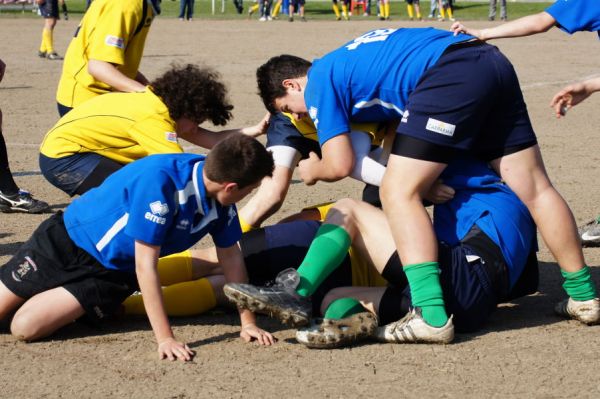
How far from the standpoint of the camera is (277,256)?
5.11m

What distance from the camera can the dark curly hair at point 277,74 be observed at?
17.7 ft

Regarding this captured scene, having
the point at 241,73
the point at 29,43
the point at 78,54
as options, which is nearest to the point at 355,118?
the point at 78,54

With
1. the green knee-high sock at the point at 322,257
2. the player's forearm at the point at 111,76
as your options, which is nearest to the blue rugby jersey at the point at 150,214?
the green knee-high sock at the point at 322,257

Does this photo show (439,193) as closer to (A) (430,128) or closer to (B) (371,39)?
(A) (430,128)

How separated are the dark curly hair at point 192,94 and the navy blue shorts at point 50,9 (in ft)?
42.7

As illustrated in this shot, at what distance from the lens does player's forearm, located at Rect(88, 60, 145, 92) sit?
21.6 ft

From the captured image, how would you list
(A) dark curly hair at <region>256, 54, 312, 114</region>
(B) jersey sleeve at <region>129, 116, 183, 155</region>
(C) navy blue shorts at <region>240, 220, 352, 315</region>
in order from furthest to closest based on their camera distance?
(B) jersey sleeve at <region>129, 116, 183, 155</region> → (A) dark curly hair at <region>256, 54, 312, 114</region> → (C) navy blue shorts at <region>240, 220, 352, 315</region>

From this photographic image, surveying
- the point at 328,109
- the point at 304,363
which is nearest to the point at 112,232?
the point at 304,363

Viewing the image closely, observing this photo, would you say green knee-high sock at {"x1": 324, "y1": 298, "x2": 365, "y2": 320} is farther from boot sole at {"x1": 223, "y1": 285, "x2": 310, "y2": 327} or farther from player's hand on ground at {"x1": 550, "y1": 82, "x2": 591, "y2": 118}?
player's hand on ground at {"x1": 550, "y1": 82, "x2": 591, "y2": 118}

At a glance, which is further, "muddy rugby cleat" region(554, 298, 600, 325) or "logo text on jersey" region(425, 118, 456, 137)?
"muddy rugby cleat" region(554, 298, 600, 325)

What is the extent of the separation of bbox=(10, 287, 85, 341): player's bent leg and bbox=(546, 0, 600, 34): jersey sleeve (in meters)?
3.06

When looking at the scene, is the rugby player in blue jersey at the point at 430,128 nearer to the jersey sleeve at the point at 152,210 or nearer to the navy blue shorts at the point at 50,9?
the jersey sleeve at the point at 152,210

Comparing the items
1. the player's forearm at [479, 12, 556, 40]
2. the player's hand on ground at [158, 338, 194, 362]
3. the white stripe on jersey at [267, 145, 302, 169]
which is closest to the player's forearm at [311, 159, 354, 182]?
the player's forearm at [479, 12, 556, 40]

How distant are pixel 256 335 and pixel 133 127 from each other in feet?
5.26
